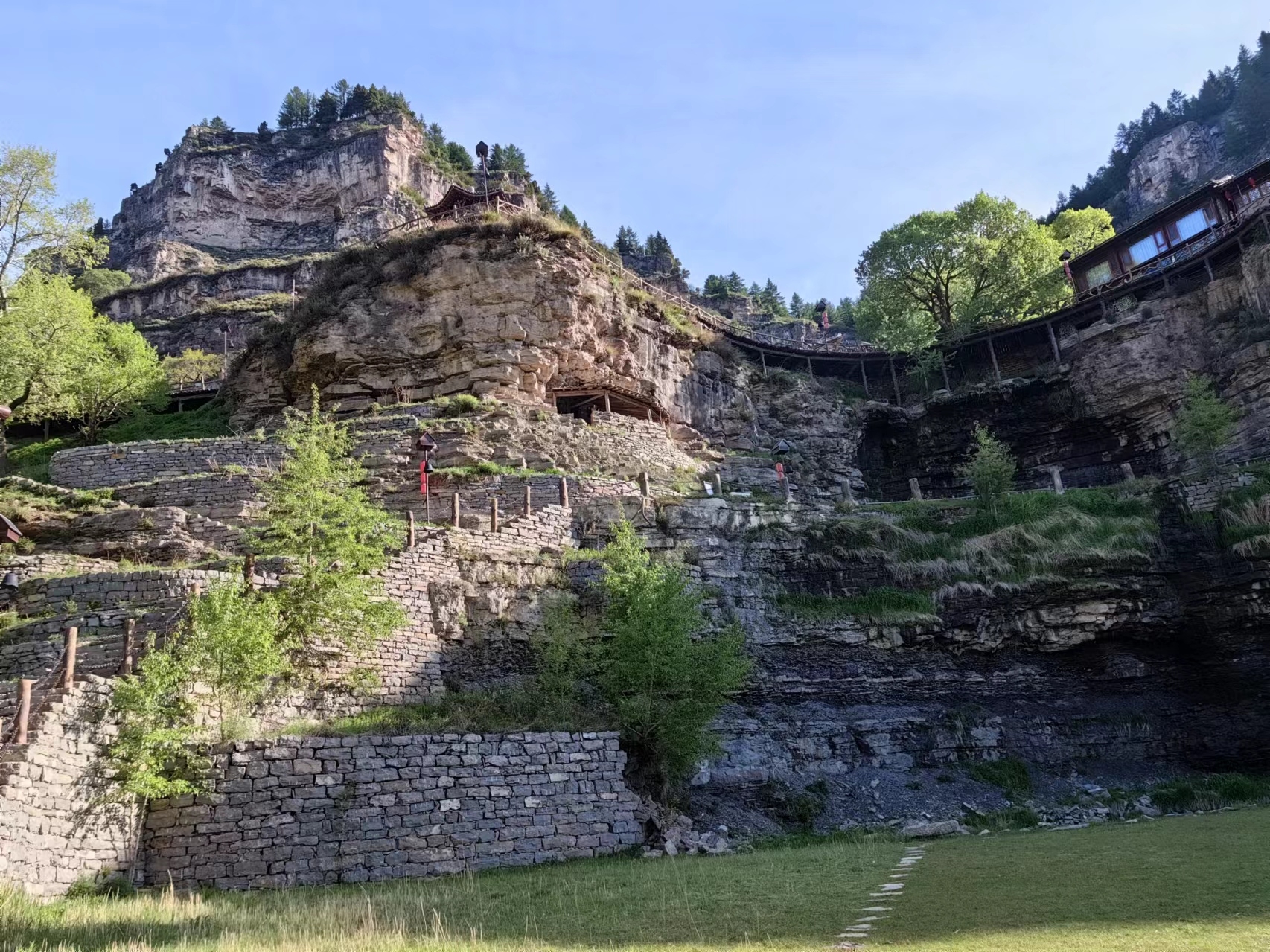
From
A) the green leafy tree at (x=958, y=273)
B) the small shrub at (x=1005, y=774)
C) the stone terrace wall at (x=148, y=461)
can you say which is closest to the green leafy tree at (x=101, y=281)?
the stone terrace wall at (x=148, y=461)

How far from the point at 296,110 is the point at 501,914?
8846 centimetres

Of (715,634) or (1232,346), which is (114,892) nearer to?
(715,634)

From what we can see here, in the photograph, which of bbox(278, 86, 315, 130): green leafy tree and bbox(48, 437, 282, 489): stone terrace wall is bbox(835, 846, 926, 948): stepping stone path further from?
bbox(278, 86, 315, 130): green leafy tree

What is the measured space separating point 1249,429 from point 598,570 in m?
24.6

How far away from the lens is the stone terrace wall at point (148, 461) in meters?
25.2

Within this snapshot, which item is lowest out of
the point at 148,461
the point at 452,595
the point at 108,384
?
the point at 452,595

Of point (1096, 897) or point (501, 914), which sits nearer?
point (1096, 897)

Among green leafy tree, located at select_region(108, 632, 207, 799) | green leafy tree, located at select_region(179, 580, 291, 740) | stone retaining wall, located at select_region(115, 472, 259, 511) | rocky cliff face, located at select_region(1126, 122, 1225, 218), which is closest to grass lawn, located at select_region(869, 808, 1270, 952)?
green leafy tree, located at select_region(108, 632, 207, 799)

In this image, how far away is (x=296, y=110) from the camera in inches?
3250

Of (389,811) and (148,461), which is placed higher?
(148,461)

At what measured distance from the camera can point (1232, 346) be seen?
32.8m

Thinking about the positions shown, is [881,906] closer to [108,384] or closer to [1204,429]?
[1204,429]

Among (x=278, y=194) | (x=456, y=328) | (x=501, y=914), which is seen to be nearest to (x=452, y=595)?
(x=501, y=914)

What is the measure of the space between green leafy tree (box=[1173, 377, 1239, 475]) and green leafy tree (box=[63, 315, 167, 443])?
118 ft
